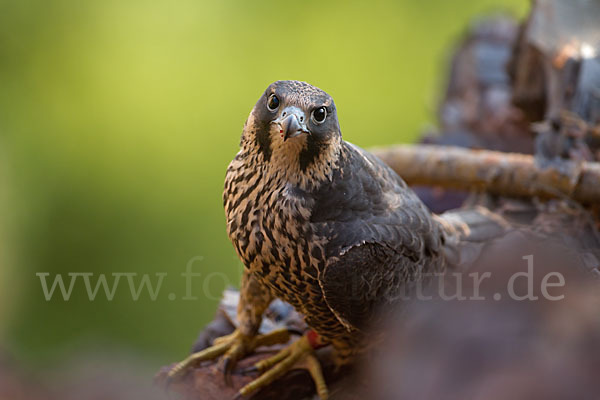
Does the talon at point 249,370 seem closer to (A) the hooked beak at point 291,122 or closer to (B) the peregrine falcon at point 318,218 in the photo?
(B) the peregrine falcon at point 318,218

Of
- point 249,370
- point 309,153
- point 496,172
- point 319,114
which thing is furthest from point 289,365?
point 496,172

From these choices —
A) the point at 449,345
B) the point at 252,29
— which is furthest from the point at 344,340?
the point at 252,29

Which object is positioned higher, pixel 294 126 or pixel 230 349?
pixel 294 126

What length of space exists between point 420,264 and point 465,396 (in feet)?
3.68

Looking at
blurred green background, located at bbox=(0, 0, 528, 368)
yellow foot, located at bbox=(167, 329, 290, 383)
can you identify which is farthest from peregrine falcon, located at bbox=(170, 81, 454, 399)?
blurred green background, located at bbox=(0, 0, 528, 368)

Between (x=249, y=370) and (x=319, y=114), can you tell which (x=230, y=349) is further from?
(x=319, y=114)

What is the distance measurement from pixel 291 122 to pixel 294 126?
1 cm

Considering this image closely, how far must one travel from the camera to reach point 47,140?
346 cm

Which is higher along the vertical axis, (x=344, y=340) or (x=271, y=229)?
(x=271, y=229)

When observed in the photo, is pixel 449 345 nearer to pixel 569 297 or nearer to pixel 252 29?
pixel 569 297

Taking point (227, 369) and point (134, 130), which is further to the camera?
point (134, 130)

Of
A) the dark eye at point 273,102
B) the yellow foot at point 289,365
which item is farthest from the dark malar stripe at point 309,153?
the yellow foot at point 289,365

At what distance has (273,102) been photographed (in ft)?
4.88

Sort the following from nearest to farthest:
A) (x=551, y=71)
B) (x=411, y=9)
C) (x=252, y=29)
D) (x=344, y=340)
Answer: (x=344, y=340), (x=551, y=71), (x=252, y=29), (x=411, y=9)
